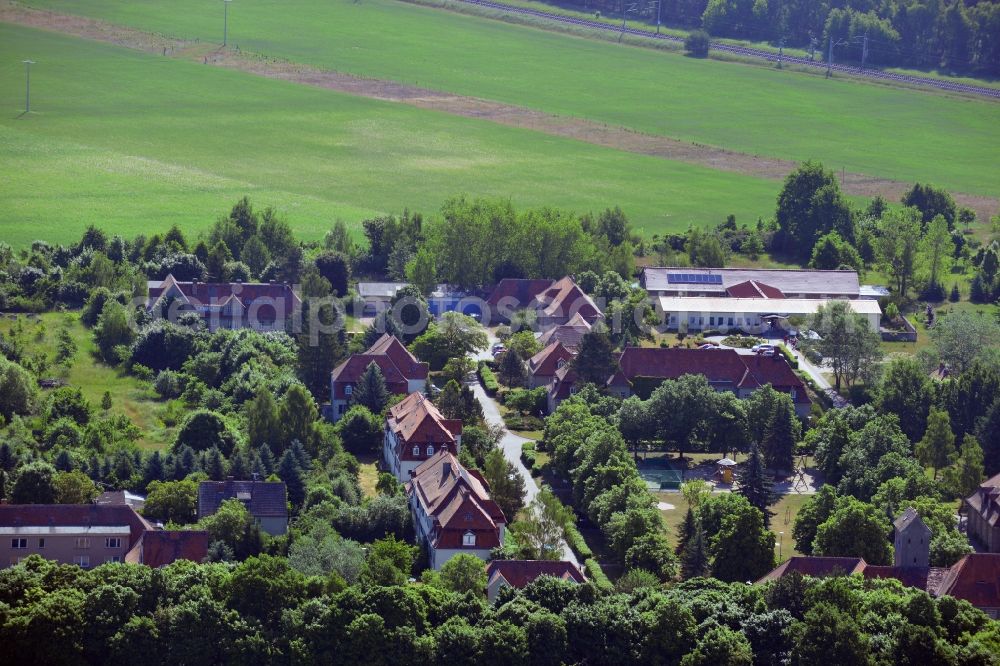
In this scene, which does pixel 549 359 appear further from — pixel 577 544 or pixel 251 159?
pixel 251 159

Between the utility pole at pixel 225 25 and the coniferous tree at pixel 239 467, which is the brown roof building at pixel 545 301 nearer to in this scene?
the coniferous tree at pixel 239 467

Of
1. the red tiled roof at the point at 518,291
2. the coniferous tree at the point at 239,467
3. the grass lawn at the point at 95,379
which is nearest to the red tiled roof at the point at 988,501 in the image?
the coniferous tree at the point at 239,467

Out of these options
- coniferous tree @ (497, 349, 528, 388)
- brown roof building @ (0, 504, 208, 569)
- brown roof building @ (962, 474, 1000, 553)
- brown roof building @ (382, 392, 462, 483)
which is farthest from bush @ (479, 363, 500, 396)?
brown roof building @ (0, 504, 208, 569)

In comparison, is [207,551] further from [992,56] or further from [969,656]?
[992,56]

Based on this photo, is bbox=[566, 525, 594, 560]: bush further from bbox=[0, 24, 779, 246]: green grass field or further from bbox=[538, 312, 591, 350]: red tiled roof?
bbox=[0, 24, 779, 246]: green grass field

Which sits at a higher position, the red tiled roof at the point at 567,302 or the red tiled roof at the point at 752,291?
the red tiled roof at the point at 752,291

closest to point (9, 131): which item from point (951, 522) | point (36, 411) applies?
point (36, 411)
